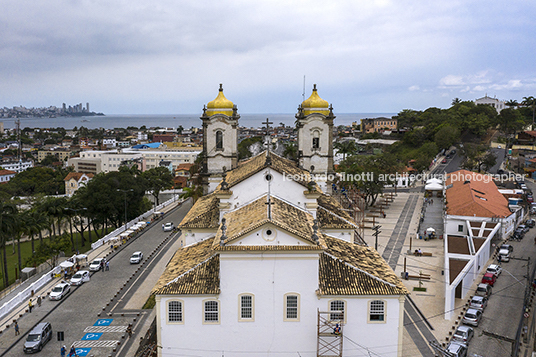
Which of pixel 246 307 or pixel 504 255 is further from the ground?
pixel 246 307

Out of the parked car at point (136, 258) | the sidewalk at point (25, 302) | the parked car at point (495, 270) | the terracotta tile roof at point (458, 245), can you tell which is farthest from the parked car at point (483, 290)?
the sidewalk at point (25, 302)

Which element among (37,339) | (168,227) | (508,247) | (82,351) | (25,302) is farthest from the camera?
(168,227)

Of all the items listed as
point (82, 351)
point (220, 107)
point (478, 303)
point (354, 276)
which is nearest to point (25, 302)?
point (82, 351)

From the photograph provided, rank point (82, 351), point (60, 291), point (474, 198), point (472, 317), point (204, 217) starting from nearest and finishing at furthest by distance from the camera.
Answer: point (82, 351), point (472, 317), point (204, 217), point (60, 291), point (474, 198)

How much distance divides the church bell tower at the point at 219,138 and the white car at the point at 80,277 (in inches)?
498

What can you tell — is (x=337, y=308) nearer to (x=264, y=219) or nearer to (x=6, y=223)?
(x=264, y=219)

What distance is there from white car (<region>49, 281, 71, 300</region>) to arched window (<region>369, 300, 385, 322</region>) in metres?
23.5

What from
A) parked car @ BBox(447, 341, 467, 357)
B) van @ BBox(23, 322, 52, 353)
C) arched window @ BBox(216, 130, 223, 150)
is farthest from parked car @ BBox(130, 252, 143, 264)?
parked car @ BBox(447, 341, 467, 357)

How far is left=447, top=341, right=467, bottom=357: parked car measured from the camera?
2341 centimetres

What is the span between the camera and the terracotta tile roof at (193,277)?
70.1 feet

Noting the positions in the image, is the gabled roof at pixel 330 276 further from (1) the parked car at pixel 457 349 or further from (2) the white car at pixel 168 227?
(2) the white car at pixel 168 227

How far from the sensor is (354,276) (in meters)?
22.4

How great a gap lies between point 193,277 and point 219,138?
18919 millimetres

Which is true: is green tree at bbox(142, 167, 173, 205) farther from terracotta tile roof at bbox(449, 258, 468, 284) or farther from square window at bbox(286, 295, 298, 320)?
square window at bbox(286, 295, 298, 320)
